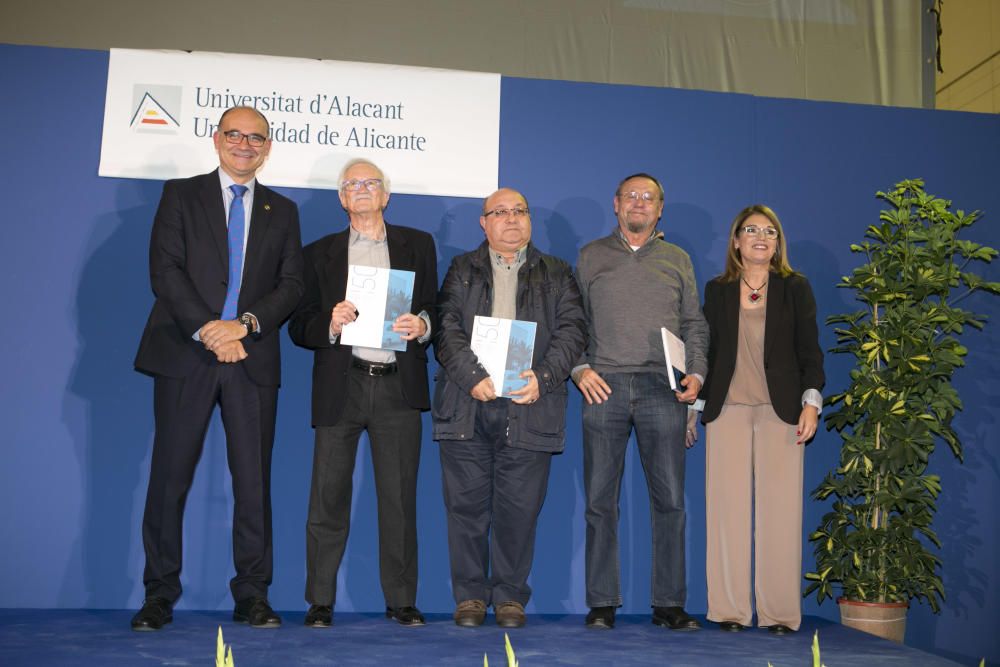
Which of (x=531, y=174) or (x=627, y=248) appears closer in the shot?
(x=627, y=248)

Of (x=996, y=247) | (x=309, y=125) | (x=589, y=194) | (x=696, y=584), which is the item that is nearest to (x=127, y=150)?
(x=309, y=125)

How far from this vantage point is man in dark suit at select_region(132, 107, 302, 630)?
11.0 ft

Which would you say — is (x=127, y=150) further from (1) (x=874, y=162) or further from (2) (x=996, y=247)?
(2) (x=996, y=247)

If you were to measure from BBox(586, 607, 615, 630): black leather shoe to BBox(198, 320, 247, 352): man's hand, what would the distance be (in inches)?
71.6

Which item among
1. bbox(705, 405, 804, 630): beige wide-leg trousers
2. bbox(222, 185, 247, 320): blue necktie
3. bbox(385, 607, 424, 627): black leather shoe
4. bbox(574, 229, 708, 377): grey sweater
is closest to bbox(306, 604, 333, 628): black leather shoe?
bbox(385, 607, 424, 627): black leather shoe

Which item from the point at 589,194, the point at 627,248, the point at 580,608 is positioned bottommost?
the point at 580,608

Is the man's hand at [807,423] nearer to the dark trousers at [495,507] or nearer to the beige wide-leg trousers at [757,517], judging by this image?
the beige wide-leg trousers at [757,517]

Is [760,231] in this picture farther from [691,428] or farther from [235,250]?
[235,250]

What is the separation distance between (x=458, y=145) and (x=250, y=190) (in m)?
1.21

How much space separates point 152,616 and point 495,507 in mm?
1376

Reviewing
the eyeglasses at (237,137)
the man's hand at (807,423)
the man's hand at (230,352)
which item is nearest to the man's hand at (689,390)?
the man's hand at (807,423)

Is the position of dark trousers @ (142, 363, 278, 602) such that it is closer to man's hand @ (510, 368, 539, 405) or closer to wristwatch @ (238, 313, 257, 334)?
wristwatch @ (238, 313, 257, 334)

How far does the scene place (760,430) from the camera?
12.6ft

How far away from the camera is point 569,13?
6184mm
